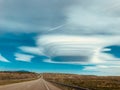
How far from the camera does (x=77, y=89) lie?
Result: 82.0 ft
